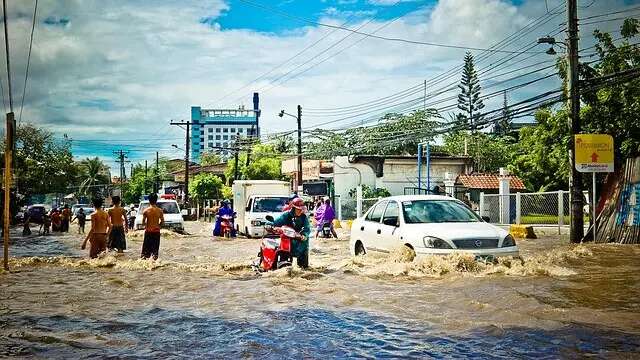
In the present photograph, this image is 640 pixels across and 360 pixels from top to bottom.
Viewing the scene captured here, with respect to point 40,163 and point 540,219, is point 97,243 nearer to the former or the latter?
point 540,219

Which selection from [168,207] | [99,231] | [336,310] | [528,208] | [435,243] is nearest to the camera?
[336,310]

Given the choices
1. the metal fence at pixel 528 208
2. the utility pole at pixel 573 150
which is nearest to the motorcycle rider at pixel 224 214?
the metal fence at pixel 528 208

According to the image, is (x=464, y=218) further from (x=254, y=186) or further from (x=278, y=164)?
(x=278, y=164)

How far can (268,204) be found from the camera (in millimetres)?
24812

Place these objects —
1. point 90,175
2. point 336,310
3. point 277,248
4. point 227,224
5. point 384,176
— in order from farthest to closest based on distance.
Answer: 1. point 90,175
2. point 384,176
3. point 227,224
4. point 277,248
5. point 336,310

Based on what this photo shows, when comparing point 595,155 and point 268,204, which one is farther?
point 268,204

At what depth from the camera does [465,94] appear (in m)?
76.6

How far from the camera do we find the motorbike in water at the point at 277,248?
1084 cm

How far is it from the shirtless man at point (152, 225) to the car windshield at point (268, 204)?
10.4 meters

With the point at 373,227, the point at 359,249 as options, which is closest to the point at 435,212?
the point at 373,227

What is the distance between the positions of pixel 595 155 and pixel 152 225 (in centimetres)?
1304

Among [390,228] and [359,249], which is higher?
[390,228]

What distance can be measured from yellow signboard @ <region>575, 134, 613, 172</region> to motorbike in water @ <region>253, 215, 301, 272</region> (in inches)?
432

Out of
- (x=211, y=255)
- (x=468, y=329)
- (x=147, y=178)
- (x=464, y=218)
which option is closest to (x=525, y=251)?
(x=464, y=218)
